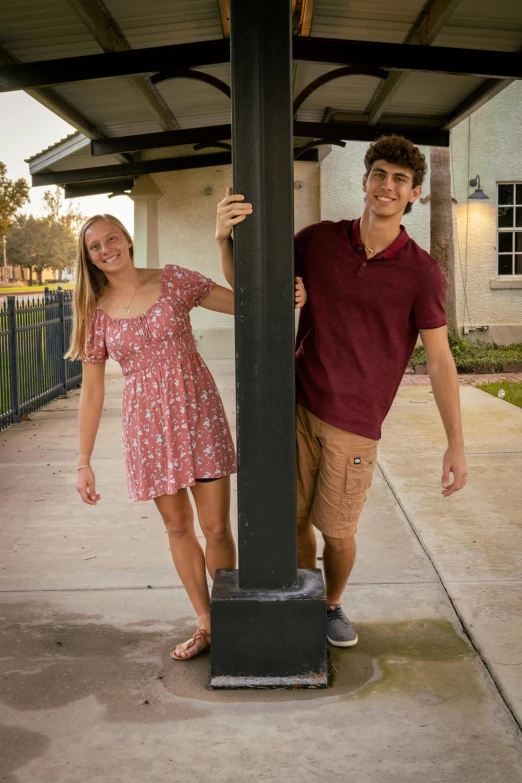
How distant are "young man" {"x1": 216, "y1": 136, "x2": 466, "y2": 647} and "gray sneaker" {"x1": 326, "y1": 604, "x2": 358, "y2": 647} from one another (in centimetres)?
41

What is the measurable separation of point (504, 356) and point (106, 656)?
12.3 m

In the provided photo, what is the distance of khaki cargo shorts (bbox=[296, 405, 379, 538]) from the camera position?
3.58 metres

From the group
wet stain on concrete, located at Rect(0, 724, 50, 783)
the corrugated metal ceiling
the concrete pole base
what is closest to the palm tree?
the corrugated metal ceiling

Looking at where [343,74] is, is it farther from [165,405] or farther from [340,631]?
[340,631]

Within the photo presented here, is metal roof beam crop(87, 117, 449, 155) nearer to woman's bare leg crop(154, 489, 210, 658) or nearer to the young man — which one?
the young man

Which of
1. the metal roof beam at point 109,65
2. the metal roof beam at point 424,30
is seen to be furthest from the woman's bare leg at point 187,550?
the metal roof beam at point 109,65

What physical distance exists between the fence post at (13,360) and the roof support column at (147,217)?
618cm

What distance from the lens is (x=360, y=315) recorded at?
3.45 metres

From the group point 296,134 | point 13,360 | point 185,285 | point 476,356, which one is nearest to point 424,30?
point 296,134

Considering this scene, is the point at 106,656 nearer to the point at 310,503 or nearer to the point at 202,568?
the point at 202,568

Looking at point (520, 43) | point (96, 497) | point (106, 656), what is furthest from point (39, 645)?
point (520, 43)

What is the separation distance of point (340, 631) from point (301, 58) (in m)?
5.12

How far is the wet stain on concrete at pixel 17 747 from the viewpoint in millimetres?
2863

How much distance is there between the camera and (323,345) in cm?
351
